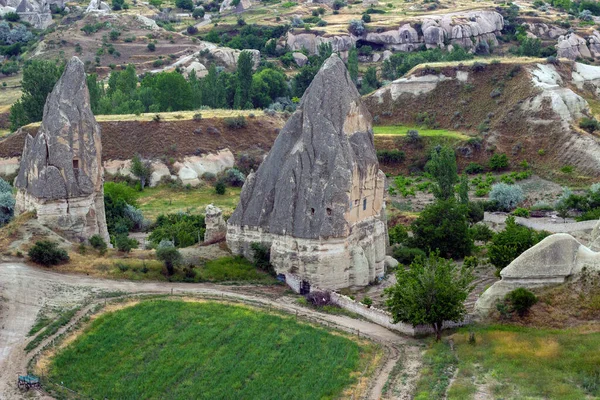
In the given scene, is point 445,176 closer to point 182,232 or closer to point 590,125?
point 182,232

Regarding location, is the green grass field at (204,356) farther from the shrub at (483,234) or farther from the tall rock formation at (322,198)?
the shrub at (483,234)

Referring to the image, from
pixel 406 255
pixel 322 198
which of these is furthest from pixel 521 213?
pixel 322 198

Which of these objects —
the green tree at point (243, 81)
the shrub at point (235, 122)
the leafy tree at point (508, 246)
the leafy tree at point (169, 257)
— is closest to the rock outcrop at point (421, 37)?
the green tree at point (243, 81)

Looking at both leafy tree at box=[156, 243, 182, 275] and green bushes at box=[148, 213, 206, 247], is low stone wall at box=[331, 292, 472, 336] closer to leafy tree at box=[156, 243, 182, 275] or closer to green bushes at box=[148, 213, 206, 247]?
leafy tree at box=[156, 243, 182, 275]

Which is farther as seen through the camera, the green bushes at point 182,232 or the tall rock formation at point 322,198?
the green bushes at point 182,232

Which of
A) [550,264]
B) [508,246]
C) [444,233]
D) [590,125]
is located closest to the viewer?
[550,264]

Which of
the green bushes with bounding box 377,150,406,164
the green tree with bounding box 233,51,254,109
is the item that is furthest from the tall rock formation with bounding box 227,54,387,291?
the green tree with bounding box 233,51,254,109
